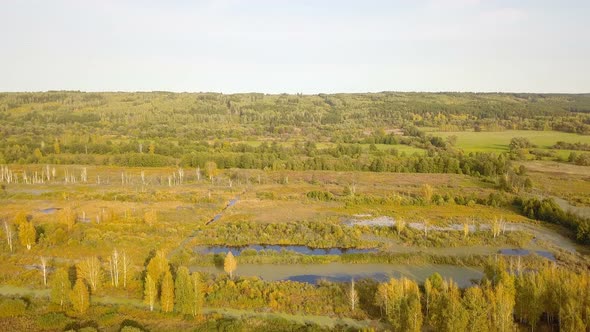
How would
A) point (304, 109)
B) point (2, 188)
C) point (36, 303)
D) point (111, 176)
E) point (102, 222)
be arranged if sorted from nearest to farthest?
point (36, 303) < point (102, 222) < point (2, 188) < point (111, 176) < point (304, 109)

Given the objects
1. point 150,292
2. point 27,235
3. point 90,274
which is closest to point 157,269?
point 150,292

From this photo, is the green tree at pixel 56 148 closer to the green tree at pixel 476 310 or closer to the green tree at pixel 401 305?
the green tree at pixel 401 305

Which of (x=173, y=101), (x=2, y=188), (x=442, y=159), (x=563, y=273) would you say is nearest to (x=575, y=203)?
(x=442, y=159)

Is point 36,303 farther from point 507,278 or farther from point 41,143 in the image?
point 41,143

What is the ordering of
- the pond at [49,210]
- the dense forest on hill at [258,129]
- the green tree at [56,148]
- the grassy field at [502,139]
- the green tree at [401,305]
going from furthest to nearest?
the grassy field at [502,139] < the green tree at [56,148] < the dense forest on hill at [258,129] < the pond at [49,210] < the green tree at [401,305]

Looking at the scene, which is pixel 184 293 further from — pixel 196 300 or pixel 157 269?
pixel 157 269

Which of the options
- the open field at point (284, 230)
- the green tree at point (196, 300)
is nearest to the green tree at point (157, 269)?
the open field at point (284, 230)

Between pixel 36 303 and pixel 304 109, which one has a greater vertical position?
pixel 304 109

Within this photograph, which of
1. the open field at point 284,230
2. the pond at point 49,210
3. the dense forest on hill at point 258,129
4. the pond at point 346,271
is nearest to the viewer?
the open field at point 284,230
